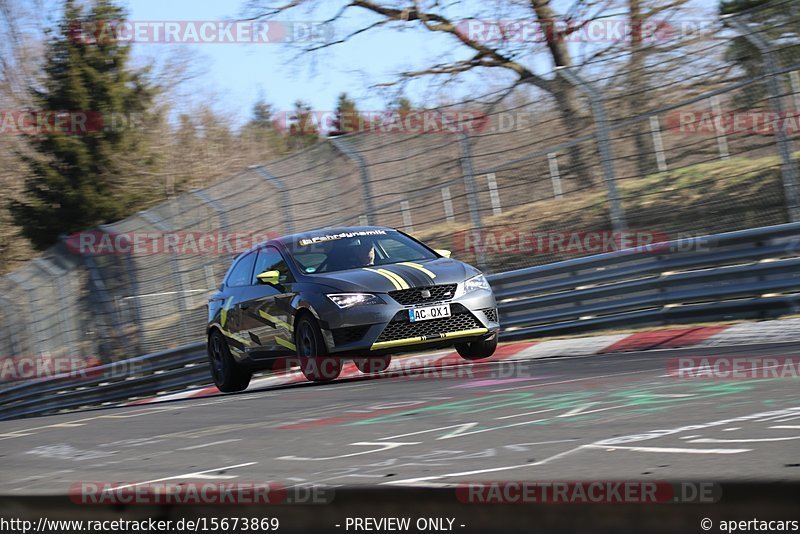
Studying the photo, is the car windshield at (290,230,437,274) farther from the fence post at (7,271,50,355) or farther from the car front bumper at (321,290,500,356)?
the fence post at (7,271,50,355)

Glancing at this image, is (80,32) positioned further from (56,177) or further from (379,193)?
(379,193)

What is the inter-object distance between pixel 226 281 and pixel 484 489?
33.8 feet

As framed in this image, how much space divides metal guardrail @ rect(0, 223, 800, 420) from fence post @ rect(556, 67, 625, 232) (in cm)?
45

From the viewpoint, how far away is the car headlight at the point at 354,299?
9766 millimetres

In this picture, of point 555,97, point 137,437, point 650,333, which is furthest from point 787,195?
point 137,437

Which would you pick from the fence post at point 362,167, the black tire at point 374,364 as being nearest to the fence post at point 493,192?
the fence post at point 362,167

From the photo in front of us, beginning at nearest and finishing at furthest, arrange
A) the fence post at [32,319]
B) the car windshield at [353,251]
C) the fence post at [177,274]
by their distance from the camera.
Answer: the car windshield at [353,251]
the fence post at [177,274]
the fence post at [32,319]

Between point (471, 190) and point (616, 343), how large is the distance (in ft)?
10.7

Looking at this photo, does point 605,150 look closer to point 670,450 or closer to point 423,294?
point 423,294

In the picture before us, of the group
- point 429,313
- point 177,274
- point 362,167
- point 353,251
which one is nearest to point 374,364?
point 353,251

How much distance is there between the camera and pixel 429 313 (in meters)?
9.79

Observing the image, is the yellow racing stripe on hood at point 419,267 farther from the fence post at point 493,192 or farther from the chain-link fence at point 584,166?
the fence post at point 493,192

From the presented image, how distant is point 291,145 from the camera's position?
7769 centimetres

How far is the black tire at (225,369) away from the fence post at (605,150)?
14.3ft
